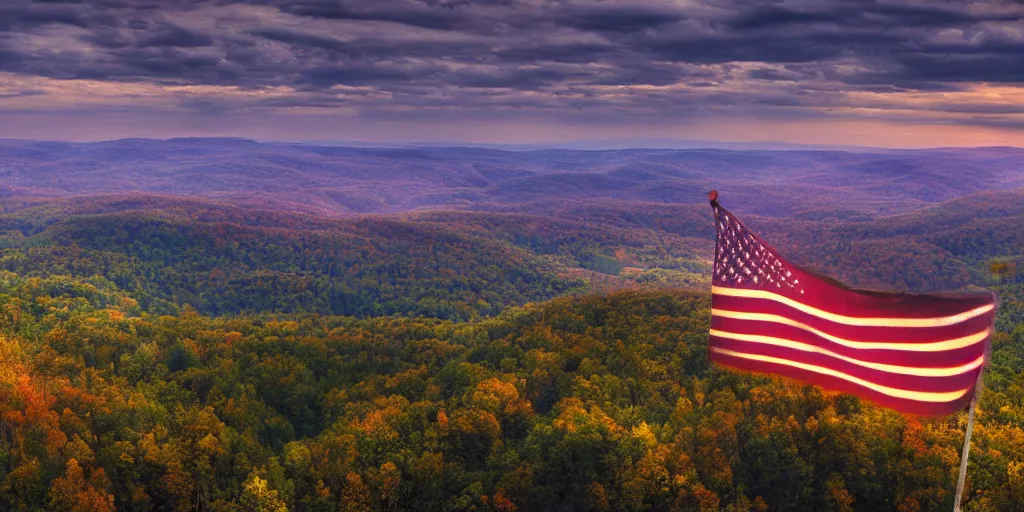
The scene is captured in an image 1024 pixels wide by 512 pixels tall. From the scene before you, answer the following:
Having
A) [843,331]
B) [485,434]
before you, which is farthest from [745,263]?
[485,434]

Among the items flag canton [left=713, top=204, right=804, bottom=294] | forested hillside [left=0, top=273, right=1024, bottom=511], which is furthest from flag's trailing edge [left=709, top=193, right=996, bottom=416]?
forested hillside [left=0, top=273, right=1024, bottom=511]

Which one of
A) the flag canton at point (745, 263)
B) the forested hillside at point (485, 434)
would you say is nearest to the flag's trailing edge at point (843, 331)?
the flag canton at point (745, 263)

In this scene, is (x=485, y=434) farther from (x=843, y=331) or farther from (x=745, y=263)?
(x=843, y=331)

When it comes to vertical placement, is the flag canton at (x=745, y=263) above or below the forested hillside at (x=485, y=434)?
above

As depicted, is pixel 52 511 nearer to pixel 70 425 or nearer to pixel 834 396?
pixel 70 425

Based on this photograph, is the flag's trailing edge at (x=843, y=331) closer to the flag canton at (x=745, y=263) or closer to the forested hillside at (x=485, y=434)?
the flag canton at (x=745, y=263)

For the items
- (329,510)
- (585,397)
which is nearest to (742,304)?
(329,510)
